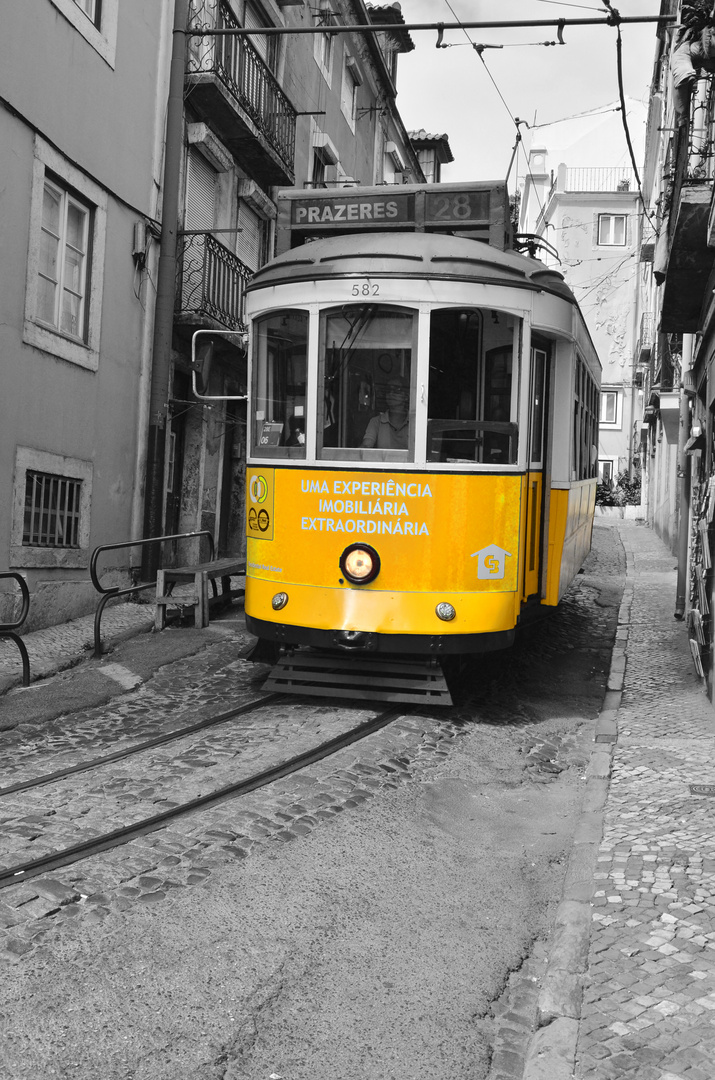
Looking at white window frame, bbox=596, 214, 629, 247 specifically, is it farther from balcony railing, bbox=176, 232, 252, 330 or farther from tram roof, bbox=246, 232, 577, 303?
tram roof, bbox=246, 232, 577, 303

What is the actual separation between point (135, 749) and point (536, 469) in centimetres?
365

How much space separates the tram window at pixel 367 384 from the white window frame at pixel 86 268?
4260mm

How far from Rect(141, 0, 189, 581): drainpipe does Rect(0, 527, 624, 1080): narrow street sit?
4.92 meters

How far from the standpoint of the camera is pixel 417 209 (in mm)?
8172

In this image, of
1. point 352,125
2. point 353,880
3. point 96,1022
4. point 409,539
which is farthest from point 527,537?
point 352,125

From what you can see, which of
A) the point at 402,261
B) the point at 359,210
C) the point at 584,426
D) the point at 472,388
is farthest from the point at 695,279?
the point at 402,261

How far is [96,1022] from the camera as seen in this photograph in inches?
127

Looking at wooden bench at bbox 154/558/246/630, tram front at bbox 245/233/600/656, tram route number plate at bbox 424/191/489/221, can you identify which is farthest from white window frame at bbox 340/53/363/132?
tram front at bbox 245/233/600/656

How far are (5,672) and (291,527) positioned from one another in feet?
8.78

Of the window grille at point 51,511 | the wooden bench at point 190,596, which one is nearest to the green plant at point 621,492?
the window grille at point 51,511

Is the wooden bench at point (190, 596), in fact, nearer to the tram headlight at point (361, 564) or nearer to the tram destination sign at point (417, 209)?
the tram headlight at point (361, 564)

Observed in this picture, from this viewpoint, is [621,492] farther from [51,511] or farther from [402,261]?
[402,261]

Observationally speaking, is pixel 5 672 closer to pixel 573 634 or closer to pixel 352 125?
pixel 573 634

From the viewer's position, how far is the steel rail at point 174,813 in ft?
14.1
